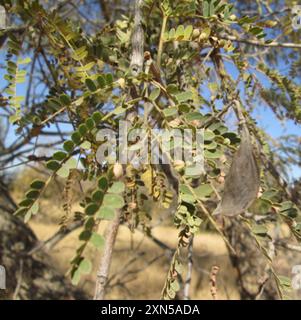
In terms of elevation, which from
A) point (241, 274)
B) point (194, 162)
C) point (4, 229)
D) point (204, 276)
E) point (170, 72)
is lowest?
point (204, 276)

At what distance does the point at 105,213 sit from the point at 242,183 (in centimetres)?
15

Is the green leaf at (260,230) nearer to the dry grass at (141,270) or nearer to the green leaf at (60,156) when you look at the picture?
the green leaf at (60,156)

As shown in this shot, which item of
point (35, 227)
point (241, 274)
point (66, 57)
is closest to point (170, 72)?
point (66, 57)

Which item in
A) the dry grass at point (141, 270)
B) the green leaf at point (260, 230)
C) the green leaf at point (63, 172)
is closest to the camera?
the green leaf at point (63, 172)

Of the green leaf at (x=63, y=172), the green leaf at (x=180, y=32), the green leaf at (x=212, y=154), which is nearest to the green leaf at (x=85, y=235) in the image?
the green leaf at (x=63, y=172)

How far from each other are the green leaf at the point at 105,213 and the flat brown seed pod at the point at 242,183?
12cm

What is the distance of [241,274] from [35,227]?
193 cm

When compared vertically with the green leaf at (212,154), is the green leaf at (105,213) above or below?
below

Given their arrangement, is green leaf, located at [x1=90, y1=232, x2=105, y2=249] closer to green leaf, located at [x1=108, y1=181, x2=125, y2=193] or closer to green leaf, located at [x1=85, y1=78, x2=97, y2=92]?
green leaf, located at [x1=108, y1=181, x2=125, y2=193]

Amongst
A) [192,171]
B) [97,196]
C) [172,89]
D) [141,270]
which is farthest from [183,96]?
[141,270]

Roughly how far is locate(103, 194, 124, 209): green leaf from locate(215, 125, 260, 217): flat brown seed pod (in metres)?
0.11

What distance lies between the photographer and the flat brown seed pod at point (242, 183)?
391mm

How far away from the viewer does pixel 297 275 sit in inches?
29.0
